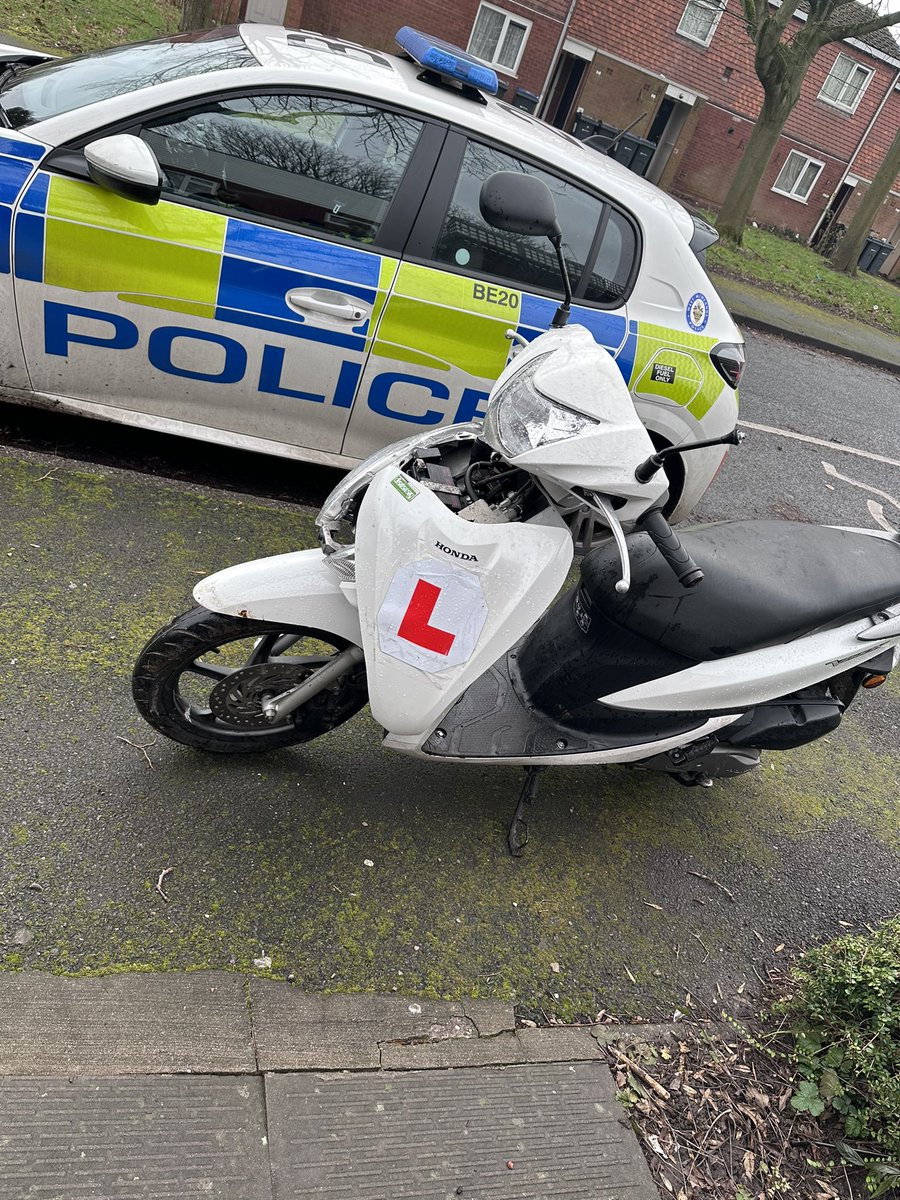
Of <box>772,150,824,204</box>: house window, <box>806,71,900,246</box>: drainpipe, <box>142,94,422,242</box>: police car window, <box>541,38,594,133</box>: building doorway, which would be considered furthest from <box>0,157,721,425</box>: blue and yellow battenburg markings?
<box>806,71,900,246</box>: drainpipe

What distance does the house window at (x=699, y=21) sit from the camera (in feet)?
70.7

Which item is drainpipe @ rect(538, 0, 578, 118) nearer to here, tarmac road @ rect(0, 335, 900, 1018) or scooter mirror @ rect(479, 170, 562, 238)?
tarmac road @ rect(0, 335, 900, 1018)

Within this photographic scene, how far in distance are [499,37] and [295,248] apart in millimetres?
21291

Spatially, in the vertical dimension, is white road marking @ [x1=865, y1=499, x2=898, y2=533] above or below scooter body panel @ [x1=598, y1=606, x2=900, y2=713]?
below

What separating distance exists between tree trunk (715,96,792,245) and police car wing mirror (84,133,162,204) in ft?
48.4

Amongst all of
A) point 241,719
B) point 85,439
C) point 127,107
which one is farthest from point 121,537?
point 127,107

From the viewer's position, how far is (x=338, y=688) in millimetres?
2506

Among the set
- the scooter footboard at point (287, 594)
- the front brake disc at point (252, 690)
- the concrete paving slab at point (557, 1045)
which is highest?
the scooter footboard at point (287, 594)

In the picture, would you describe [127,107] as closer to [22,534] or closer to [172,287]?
[172,287]

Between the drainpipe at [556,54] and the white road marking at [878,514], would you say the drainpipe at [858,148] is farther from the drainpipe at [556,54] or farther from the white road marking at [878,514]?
the white road marking at [878,514]

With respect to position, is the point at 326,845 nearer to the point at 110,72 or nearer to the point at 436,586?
the point at 436,586

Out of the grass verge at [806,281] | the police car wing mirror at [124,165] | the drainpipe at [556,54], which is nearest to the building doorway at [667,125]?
the drainpipe at [556,54]

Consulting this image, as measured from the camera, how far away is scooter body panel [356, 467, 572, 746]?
2139 mm

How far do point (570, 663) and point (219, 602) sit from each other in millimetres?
1028
